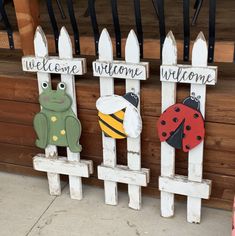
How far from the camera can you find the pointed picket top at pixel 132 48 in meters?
1.99

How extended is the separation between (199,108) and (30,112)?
102 cm

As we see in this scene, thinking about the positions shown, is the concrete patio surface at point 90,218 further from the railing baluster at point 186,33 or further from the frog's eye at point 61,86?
the railing baluster at point 186,33

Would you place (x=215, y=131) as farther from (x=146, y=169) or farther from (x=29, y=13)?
(x=29, y=13)

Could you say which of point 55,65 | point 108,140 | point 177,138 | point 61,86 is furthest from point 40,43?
point 177,138

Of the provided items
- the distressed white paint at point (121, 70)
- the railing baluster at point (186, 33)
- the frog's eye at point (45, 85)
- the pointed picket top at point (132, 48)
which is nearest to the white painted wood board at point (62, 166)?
the frog's eye at point (45, 85)

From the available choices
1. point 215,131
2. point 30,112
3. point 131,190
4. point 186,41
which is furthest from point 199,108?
point 30,112

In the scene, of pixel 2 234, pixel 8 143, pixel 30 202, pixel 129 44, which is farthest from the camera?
pixel 8 143

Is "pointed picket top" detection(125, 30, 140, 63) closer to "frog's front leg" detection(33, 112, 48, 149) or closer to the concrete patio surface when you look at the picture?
"frog's front leg" detection(33, 112, 48, 149)

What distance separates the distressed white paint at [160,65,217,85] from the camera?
6.31 feet

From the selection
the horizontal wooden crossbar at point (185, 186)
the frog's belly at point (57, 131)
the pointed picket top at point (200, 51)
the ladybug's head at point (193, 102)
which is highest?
the pointed picket top at point (200, 51)

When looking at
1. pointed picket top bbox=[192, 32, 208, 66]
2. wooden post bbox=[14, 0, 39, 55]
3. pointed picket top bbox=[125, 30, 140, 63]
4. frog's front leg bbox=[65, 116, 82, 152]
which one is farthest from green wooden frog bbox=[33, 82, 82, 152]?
pointed picket top bbox=[192, 32, 208, 66]

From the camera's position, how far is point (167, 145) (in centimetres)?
215

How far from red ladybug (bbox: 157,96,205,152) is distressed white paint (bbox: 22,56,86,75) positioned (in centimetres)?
49

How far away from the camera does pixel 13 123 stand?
2.58m
